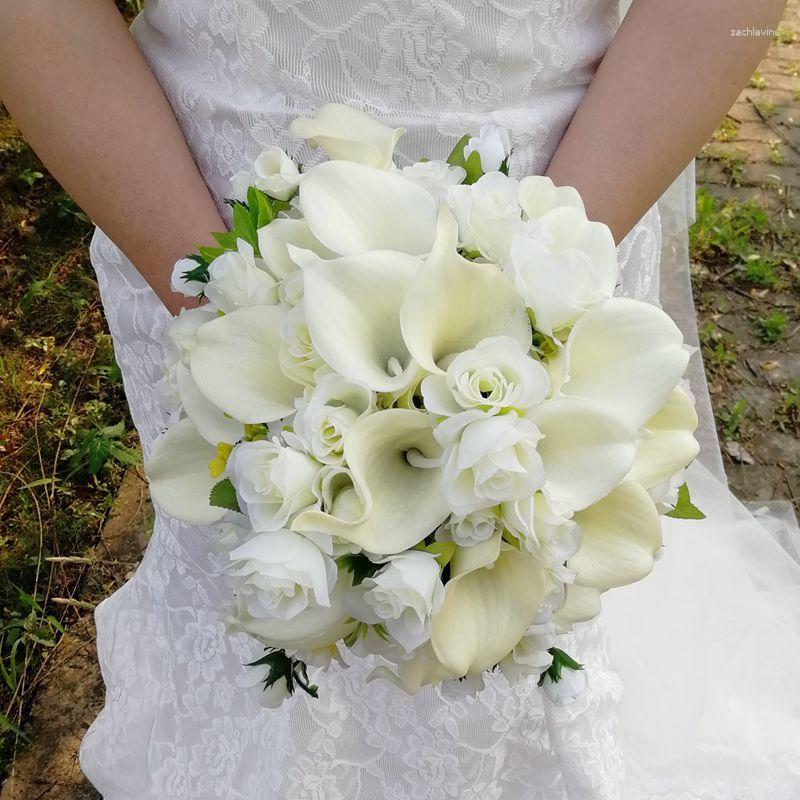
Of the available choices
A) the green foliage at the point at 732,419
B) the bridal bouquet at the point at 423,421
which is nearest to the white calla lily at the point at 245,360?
the bridal bouquet at the point at 423,421

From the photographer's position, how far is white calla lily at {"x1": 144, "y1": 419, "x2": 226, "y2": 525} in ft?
2.17

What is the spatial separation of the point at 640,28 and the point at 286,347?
0.67 m

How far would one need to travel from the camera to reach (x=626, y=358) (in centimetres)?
58

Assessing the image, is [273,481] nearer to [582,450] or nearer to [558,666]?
[582,450]

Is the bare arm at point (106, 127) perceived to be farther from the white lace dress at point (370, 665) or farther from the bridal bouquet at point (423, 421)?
the bridal bouquet at point (423, 421)

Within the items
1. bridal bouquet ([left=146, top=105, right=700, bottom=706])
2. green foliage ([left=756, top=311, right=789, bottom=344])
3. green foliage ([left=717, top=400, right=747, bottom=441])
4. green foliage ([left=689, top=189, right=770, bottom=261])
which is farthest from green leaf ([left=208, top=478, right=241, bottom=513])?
green foliage ([left=689, top=189, right=770, bottom=261])

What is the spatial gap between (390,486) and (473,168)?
309 mm

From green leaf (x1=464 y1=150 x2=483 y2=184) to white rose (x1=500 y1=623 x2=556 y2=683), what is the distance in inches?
15.0

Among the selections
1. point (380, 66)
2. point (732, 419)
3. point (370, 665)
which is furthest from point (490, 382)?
point (732, 419)

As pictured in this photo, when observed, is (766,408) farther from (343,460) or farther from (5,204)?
(5,204)

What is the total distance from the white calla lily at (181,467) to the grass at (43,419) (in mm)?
1343

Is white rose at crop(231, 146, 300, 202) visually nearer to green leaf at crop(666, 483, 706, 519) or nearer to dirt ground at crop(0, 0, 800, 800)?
green leaf at crop(666, 483, 706, 519)

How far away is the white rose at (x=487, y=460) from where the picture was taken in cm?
49

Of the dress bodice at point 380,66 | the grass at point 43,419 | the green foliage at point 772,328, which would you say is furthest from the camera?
the green foliage at point 772,328
